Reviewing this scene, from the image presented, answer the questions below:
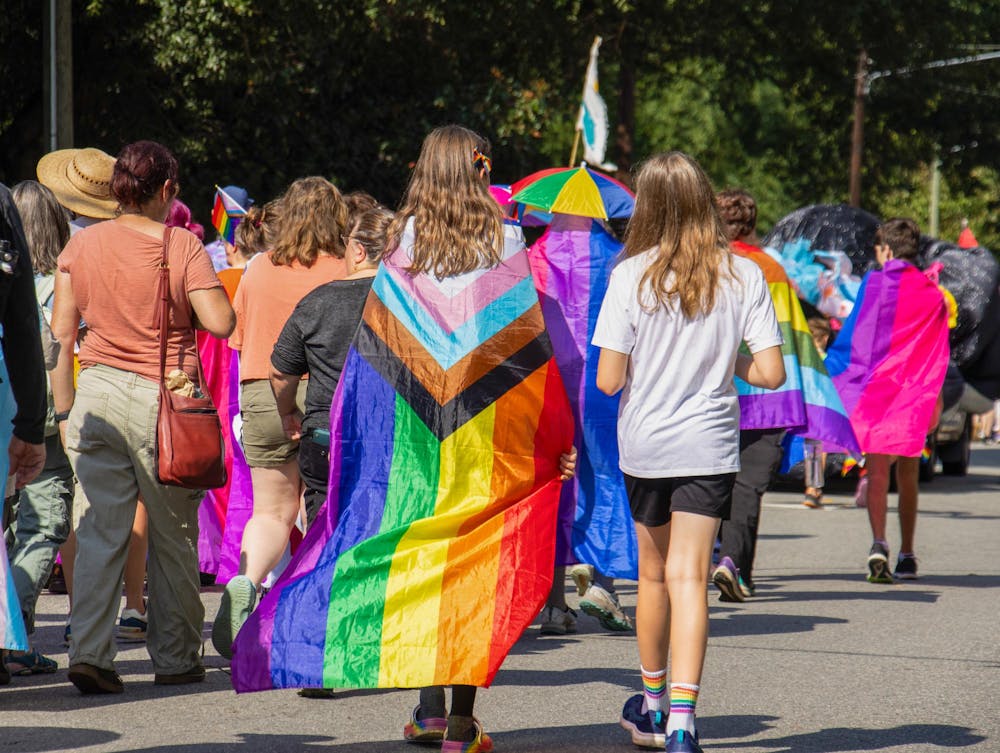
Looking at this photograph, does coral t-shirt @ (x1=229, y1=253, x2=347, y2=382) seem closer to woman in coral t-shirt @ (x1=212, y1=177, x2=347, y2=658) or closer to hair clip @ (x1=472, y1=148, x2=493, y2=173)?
woman in coral t-shirt @ (x1=212, y1=177, x2=347, y2=658)

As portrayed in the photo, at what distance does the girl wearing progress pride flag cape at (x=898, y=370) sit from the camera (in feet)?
30.6

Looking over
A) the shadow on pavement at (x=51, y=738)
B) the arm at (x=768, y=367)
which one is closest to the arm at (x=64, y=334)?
the shadow on pavement at (x=51, y=738)

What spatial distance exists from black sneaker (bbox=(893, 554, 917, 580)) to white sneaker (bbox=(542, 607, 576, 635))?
8.88 ft

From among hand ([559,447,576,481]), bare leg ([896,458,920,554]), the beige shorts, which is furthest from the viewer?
bare leg ([896,458,920,554])

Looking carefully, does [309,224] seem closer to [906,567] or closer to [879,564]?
[879,564]

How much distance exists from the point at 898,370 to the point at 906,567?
1.13 meters

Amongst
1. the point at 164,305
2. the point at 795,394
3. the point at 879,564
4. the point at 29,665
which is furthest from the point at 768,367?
the point at 879,564

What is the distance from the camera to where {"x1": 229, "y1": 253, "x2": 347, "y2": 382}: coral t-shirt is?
646 centimetres

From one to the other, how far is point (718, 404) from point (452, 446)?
2.61 feet

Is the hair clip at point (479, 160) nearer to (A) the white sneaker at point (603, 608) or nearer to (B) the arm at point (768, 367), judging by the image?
(B) the arm at point (768, 367)

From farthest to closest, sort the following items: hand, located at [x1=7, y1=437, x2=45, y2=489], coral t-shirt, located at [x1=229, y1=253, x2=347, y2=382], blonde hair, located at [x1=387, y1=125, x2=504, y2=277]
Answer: coral t-shirt, located at [x1=229, y1=253, x2=347, y2=382], blonde hair, located at [x1=387, y1=125, x2=504, y2=277], hand, located at [x1=7, y1=437, x2=45, y2=489]

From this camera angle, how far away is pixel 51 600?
8195mm

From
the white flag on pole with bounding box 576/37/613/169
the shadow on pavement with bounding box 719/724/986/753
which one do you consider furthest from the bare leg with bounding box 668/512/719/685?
the white flag on pole with bounding box 576/37/613/169

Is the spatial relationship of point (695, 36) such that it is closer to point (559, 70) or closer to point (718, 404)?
point (559, 70)
